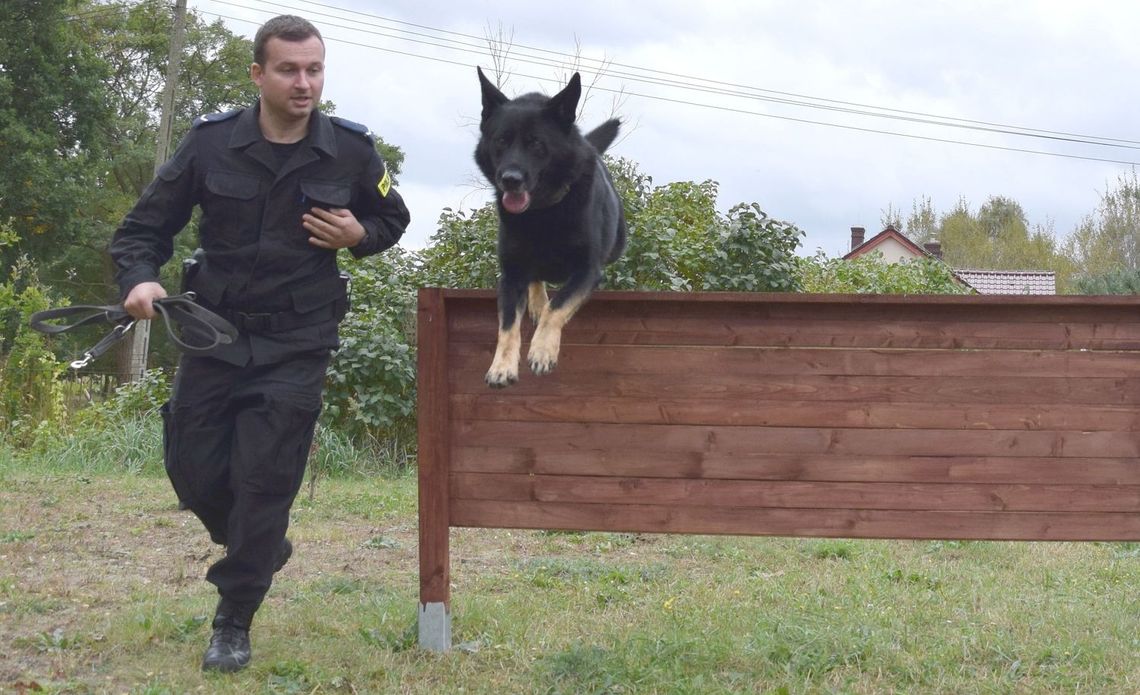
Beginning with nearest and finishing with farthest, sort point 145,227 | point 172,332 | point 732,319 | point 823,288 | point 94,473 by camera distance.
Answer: point 172,332 < point 145,227 < point 732,319 < point 94,473 < point 823,288

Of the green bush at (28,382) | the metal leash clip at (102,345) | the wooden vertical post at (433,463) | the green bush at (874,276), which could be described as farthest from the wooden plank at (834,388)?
the green bush at (874,276)

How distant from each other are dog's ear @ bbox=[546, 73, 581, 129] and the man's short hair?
86 centimetres

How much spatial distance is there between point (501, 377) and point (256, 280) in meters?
0.89

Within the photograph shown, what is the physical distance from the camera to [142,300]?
3.51m

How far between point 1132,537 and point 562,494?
2109 millimetres

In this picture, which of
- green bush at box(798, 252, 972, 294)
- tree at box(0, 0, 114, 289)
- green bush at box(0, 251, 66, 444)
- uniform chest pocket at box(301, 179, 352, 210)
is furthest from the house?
uniform chest pocket at box(301, 179, 352, 210)

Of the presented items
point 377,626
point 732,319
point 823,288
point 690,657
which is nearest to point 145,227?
point 377,626

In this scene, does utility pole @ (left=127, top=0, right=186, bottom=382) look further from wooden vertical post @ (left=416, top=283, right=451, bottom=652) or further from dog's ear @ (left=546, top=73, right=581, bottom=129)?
dog's ear @ (left=546, top=73, right=581, bottom=129)

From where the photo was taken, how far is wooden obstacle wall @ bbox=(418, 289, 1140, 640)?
4070 millimetres

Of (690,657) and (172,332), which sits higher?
(172,332)

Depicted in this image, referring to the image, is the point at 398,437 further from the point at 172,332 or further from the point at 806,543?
the point at 172,332

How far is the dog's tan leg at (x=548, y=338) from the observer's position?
154 inches

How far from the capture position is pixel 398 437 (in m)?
9.92

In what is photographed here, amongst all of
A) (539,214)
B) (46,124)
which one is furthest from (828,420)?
(46,124)
